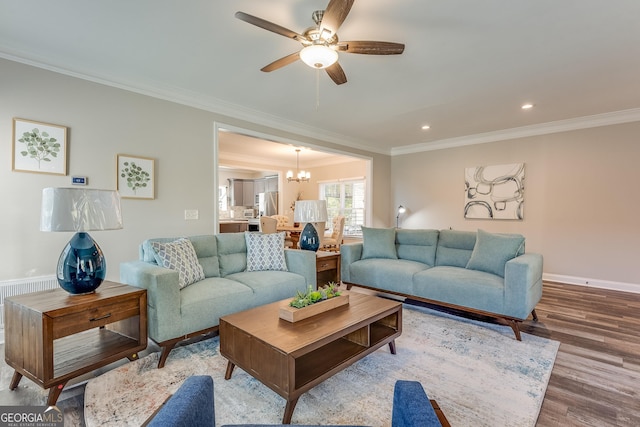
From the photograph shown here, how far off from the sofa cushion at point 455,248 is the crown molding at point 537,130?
2.68 metres

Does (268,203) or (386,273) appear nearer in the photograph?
(386,273)

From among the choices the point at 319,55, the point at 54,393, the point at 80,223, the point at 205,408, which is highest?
the point at 319,55

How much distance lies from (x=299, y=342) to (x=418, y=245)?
2.82m

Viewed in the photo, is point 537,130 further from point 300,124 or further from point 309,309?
point 309,309

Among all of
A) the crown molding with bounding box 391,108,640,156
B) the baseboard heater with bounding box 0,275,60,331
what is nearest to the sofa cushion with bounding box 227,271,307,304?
the baseboard heater with bounding box 0,275,60,331

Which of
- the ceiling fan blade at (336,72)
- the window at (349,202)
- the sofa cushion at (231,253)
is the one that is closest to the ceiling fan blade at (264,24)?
the ceiling fan blade at (336,72)

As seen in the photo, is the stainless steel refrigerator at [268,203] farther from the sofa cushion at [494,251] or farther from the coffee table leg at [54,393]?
the coffee table leg at [54,393]

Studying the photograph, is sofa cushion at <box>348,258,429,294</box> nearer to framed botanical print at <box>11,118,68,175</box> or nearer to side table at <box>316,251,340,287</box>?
side table at <box>316,251,340,287</box>

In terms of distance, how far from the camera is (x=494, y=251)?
10.6 feet

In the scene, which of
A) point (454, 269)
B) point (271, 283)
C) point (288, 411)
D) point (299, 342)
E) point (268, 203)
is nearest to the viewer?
point (288, 411)

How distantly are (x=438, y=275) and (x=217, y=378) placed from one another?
2.38 m

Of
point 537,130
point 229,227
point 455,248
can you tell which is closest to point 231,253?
point 455,248

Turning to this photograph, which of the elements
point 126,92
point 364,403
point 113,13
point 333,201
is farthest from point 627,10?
point 333,201

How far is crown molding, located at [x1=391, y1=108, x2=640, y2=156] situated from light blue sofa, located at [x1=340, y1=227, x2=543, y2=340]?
106 inches
